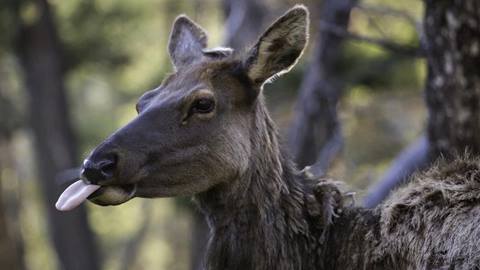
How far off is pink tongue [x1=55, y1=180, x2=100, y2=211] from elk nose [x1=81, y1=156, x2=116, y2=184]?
0.06 metres

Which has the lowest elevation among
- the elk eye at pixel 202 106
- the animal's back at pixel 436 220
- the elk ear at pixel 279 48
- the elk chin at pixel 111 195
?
the animal's back at pixel 436 220

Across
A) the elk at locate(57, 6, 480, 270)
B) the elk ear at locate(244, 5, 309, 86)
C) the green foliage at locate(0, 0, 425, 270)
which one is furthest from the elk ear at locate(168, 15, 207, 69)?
the green foliage at locate(0, 0, 425, 270)

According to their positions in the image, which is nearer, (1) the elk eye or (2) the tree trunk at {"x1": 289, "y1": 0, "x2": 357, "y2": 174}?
(1) the elk eye

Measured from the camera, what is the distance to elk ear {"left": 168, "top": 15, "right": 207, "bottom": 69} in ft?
20.5

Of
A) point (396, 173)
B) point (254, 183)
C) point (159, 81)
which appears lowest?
point (396, 173)

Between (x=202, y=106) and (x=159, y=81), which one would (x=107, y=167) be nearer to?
(x=202, y=106)

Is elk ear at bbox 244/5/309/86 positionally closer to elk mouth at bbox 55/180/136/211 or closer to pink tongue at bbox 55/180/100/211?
elk mouth at bbox 55/180/136/211

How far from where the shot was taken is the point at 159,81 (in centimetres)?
1722

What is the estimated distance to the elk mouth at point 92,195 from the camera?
200 inches

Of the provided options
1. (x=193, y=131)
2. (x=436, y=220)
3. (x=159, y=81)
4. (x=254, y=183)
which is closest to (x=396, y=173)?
(x=254, y=183)

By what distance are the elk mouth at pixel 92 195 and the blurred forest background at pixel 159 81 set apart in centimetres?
254

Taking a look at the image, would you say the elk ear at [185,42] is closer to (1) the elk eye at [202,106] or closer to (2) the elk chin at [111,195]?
(1) the elk eye at [202,106]

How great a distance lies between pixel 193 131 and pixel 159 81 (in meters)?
11.9

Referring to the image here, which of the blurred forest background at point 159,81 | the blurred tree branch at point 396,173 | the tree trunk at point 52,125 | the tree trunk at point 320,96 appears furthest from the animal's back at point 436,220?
the tree trunk at point 52,125
